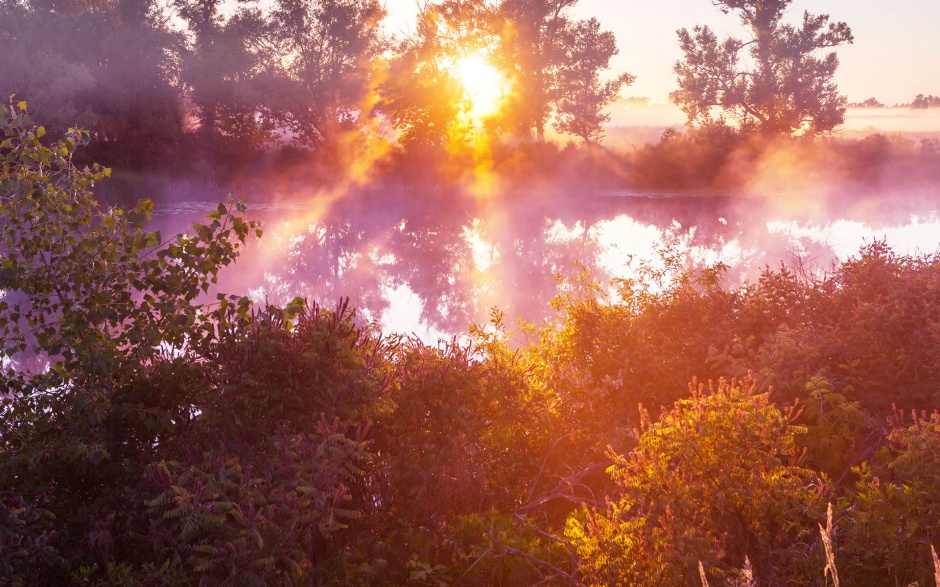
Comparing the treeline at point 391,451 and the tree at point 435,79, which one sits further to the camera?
the tree at point 435,79

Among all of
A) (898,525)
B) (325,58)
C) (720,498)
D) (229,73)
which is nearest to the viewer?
(898,525)

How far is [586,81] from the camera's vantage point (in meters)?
49.6

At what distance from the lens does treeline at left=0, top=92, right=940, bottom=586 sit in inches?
184

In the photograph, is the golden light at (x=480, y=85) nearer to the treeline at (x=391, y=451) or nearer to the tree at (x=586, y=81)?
the tree at (x=586, y=81)

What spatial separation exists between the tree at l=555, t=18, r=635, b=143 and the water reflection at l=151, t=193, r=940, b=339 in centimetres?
741

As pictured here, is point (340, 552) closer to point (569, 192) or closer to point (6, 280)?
point (6, 280)

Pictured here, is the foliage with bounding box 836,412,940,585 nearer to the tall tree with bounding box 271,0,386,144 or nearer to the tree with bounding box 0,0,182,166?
the tree with bounding box 0,0,182,166

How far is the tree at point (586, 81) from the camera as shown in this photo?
49.0 meters

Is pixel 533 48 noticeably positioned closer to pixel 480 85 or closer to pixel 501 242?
pixel 480 85

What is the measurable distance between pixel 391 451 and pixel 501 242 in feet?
76.5

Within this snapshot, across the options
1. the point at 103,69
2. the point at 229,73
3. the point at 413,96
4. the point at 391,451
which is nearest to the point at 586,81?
the point at 413,96

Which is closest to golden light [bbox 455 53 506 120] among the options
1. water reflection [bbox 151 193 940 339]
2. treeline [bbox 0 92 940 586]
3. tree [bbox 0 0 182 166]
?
water reflection [bbox 151 193 940 339]

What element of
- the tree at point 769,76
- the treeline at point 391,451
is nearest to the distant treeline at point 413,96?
the tree at point 769,76

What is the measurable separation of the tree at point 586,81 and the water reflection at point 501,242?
24.3 ft
